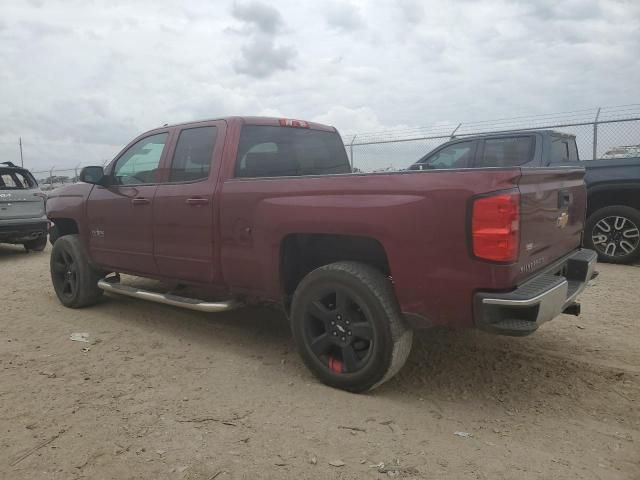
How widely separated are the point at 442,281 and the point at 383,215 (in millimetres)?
500

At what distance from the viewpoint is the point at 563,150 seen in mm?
7289

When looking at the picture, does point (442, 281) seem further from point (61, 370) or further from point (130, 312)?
point (130, 312)

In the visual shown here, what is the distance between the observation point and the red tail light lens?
2.60 m

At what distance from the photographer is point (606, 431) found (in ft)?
9.18

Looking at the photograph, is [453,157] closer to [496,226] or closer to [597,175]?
[597,175]

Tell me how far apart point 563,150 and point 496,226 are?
215 inches

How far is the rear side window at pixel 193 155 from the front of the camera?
415 centimetres

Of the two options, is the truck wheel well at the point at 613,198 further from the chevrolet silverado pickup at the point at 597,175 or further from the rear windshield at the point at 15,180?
the rear windshield at the point at 15,180

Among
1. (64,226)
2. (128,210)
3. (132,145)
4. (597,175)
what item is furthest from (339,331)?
(597,175)

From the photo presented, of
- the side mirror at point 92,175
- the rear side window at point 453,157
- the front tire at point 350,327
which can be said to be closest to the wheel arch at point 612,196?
the rear side window at point 453,157

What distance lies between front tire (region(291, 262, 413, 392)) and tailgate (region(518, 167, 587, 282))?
792 mm

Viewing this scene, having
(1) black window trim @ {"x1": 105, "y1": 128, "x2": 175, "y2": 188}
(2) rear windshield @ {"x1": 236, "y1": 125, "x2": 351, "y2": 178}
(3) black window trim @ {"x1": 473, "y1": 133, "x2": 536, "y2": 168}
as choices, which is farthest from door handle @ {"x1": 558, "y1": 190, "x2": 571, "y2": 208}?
(3) black window trim @ {"x1": 473, "y1": 133, "x2": 536, "y2": 168}

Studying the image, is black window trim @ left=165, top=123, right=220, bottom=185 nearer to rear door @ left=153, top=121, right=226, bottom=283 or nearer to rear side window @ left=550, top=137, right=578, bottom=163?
rear door @ left=153, top=121, right=226, bottom=283

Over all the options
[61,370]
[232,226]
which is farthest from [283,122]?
[61,370]
